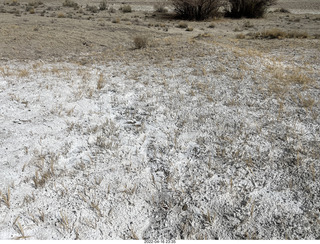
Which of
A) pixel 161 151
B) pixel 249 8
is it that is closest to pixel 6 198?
pixel 161 151

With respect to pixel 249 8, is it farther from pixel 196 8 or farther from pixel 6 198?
pixel 6 198

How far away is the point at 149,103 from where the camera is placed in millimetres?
5031

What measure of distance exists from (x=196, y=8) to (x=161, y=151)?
20.6 metres

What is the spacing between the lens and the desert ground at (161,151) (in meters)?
2.60

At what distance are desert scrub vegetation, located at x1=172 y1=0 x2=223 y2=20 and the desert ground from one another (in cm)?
1607

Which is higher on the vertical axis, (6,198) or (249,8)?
(249,8)

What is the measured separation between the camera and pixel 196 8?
21.2 metres

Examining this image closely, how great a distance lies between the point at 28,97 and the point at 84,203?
3329mm

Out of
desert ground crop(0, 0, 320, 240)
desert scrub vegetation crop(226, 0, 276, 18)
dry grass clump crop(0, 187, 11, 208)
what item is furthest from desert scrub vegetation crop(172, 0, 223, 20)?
dry grass clump crop(0, 187, 11, 208)

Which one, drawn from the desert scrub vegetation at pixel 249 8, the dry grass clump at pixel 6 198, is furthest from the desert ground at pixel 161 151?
the desert scrub vegetation at pixel 249 8

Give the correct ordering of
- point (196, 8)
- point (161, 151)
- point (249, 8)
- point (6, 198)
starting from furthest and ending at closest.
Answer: point (249, 8)
point (196, 8)
point (161, 151)
point (6, 198)

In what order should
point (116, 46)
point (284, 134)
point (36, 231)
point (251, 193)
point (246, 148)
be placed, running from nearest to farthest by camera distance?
1. point (36, 231)
2. point (251, 193)
3. point (246, 148)
4. point (284, 134)
5. point (116, 46)

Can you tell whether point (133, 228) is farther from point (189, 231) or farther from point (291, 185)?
point (291, 185)

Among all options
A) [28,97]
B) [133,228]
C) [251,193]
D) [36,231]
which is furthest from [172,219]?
[28,97]
